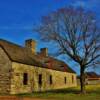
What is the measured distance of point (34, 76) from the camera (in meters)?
38.1

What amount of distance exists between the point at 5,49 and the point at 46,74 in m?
10.9

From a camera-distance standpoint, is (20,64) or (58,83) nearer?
(20,64)

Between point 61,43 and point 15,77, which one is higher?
point 61,43

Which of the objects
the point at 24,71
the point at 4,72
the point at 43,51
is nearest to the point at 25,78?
the point at 24,71

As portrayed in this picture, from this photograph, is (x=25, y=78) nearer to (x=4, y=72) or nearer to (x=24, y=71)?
(x=24, y=71)

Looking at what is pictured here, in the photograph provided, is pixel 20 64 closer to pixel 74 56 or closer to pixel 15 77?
pixel 15 77

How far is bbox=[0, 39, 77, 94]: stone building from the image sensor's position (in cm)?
3259

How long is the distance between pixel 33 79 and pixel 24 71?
2995 millimetres

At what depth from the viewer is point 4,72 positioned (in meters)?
32.9

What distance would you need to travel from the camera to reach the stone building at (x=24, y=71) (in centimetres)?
3259

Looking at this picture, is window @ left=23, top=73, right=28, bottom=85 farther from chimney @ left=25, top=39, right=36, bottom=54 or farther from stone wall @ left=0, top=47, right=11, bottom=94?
chimney @ left=25, top=39, right=36, bottom=54

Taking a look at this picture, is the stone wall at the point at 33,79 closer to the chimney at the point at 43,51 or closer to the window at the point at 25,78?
the window at the point at 25,78

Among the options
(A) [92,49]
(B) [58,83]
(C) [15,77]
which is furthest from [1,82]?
(B) [58,83]

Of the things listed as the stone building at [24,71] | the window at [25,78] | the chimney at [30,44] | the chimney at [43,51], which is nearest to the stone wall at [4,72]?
the stone building at [24,71]
